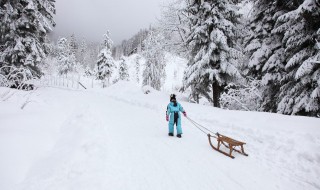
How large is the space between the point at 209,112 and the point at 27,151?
349 inches

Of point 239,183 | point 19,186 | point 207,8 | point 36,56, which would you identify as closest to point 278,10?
point 207,8

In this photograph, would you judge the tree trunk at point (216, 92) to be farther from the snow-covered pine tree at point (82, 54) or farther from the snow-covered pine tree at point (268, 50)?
the snow-covered pine tree at point (82, 54)

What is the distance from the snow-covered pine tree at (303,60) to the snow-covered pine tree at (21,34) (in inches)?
753

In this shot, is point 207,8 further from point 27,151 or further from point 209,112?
point 27,151

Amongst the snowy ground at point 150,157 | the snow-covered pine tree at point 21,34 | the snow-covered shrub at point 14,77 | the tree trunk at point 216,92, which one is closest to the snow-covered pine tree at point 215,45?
the tree trunk at point 216,92

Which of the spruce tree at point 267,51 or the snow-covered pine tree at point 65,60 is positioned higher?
the snow-covered pine tree at point 65,60

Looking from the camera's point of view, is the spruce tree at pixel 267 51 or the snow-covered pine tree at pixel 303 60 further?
the spruce tree at pixel 267 51

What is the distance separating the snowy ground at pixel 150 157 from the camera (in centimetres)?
473

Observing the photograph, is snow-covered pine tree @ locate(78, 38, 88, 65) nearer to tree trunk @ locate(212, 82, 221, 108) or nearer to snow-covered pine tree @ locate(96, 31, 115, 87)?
snow-covered pine tree @ locate(96, 31, 115, 87)

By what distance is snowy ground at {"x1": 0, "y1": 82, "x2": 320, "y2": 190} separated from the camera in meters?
4.73

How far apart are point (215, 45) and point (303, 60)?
4.94 meters

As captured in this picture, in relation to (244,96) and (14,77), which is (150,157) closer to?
(244,96)

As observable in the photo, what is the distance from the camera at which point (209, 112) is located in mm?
11883

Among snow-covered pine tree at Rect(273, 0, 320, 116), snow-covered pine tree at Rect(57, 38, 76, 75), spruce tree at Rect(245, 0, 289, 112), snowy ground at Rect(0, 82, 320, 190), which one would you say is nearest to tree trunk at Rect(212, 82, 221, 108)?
spruce tree at Rect(245, 0, 289, 112)
